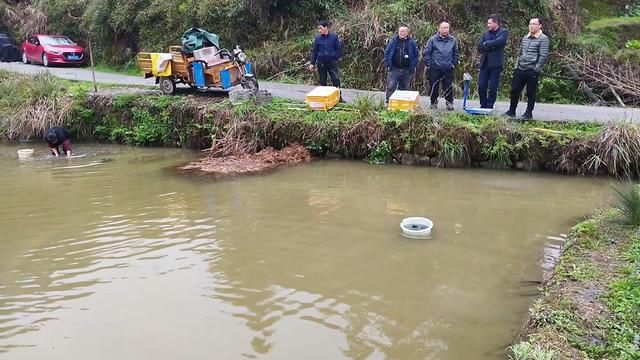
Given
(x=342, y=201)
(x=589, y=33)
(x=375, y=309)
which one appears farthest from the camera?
(x=589, y=33)

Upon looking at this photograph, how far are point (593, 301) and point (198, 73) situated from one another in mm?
9246

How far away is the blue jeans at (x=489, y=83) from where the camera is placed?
9789mm

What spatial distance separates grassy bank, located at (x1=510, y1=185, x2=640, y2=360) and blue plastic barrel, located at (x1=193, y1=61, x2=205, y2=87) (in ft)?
26.7

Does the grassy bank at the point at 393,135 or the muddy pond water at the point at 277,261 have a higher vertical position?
the grassy bank at the point at 393,135

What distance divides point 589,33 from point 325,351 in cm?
1275

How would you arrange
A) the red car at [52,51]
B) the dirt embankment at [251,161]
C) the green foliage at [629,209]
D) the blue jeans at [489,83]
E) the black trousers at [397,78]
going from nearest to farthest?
the green foliage at [629,209], the dirt embankment at [251,161], the blue jeans at [489,83], the black trousers at [397,78], the red car at [52,51]

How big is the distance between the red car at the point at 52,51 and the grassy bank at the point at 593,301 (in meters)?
18.3

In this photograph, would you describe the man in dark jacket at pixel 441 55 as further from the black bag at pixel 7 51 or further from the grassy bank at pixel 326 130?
the black bag at pixel 7 51

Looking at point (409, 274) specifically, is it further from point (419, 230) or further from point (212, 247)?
point (212, 247)

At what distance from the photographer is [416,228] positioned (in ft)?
21.9

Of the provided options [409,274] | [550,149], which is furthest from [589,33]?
[409,274]

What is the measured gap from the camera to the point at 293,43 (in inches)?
620

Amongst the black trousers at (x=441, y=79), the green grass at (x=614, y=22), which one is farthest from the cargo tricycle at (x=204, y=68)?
the green grass at (x=614, y=22)

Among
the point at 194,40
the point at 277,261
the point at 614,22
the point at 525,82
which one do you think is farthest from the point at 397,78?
the point at 614,22
